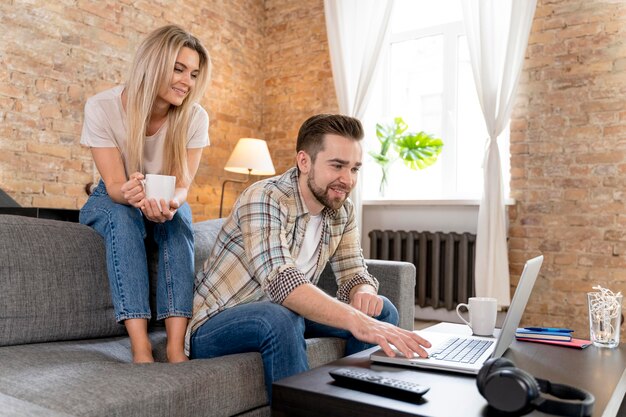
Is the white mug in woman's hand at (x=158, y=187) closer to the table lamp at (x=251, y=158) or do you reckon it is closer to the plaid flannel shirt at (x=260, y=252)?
the plaid flannel shirt at (x=260, y=252)

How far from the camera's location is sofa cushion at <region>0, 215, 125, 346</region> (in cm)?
149

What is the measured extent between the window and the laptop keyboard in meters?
2.78

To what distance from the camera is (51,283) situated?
5.15 feet

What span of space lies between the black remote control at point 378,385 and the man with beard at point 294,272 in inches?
7.8

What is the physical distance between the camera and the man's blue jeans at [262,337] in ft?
4.42

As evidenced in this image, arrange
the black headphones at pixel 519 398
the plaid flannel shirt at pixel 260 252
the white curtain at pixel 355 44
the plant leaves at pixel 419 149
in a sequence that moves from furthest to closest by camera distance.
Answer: the white curtain at pixel 355 44 → the plant leaves at pixel 419 149 → the plaid flannel shirt at pixel 260 252 → the black headphones at pixel 519 398

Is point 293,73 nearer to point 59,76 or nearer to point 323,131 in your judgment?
point 59,76

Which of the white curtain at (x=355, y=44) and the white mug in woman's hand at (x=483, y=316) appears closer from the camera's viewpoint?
the white mug in woman's hand at (x=483, y=316)

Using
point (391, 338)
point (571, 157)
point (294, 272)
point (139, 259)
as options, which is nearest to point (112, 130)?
point (139, 259)

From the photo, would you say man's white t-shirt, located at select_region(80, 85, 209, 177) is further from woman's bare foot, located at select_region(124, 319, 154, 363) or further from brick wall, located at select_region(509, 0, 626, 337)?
brick wall, located at select_region(509, 0, 626, 337)

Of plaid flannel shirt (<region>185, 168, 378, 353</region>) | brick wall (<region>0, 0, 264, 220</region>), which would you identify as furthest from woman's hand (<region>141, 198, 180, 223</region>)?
brick wall (<region>0, 0, 264, 220</region>)

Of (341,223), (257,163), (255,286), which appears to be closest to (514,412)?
(255,286)

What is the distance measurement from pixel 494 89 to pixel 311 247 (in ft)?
8.55

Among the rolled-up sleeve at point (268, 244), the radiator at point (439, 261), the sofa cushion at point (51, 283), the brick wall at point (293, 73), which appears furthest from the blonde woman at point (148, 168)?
the brick wall at point (293, 73)
